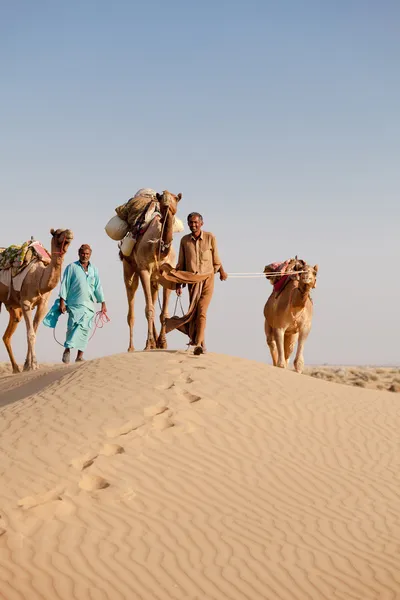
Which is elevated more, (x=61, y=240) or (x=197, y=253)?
(x=61, y=240)

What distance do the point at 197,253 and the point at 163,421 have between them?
316 cm

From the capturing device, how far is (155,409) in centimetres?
1017

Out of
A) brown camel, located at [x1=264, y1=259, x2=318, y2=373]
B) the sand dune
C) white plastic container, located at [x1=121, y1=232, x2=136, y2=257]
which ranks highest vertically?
white plastic container, located at [x1=121, y1=232, x2=136, y2=257]

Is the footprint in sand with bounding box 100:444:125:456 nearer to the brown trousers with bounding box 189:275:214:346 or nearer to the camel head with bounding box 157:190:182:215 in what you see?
the brown trousers with bounding box 189:275:214:346

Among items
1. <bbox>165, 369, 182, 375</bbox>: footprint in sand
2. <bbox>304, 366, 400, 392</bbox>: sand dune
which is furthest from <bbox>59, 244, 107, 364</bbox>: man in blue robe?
<bbox>304, 366, 400, 392</bbox>: sand dune

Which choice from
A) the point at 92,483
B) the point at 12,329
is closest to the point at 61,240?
the point at 12,329

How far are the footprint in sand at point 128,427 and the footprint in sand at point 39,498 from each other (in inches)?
55.9

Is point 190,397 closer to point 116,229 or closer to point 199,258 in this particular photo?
point 199,258

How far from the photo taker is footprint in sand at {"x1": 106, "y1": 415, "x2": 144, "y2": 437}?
9469mm

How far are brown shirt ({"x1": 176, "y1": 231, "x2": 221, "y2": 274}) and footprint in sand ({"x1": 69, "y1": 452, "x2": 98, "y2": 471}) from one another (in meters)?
4.00

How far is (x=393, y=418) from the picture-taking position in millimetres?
11938

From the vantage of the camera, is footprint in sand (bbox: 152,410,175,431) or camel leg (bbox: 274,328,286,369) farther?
camel leg (bbox: 274,328,286,369)

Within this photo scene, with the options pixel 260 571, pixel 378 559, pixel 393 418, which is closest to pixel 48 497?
pixel 260 571

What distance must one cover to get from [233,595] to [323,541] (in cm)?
135
